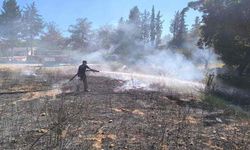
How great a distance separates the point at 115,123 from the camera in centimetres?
1274

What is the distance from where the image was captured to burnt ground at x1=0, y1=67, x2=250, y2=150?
1051 cm

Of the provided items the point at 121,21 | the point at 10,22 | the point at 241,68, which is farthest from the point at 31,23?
the point at 241,68

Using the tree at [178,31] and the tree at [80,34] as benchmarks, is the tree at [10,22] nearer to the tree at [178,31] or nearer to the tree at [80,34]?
the tree at [80,34]

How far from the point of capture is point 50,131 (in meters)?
11.2

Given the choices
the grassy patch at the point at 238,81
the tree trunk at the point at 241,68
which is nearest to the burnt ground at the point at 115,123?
the grassy patch at the point at 238,81

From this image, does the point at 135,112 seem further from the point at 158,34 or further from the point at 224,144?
the point at 158,34

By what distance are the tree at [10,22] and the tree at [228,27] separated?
47908 millimetres

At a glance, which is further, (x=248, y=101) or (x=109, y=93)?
(x=248, y=101)

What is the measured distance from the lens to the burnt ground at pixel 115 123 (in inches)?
414

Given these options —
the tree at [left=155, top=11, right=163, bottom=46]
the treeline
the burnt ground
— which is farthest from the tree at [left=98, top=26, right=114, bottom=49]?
the burnt ground

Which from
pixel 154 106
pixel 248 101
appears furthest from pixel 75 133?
pixel 248 101

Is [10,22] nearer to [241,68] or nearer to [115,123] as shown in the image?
[241,68]

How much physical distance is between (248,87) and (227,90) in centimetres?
163

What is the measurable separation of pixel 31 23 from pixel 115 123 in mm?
63375
